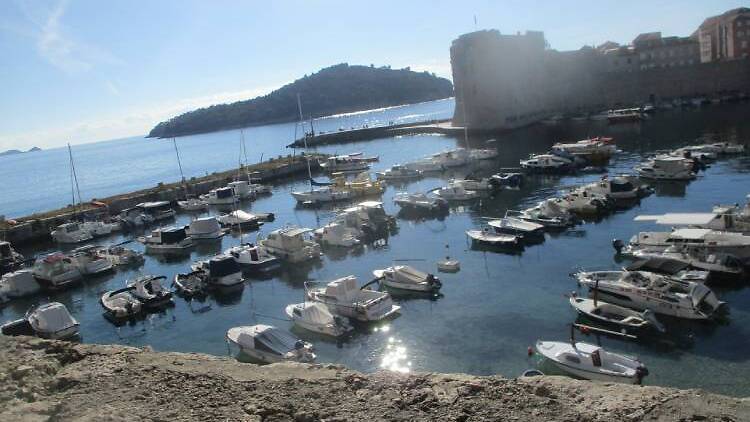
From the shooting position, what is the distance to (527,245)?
25.2 m

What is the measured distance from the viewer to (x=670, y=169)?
35.2 m

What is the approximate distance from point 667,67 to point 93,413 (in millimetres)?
91457

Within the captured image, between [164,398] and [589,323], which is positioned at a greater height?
[164,398]

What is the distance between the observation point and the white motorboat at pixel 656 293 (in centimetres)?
1570

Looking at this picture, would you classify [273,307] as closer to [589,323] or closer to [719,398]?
[589,323]

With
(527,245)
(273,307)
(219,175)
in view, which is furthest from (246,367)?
(219,175)

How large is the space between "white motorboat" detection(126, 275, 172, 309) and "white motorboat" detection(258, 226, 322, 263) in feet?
18.7

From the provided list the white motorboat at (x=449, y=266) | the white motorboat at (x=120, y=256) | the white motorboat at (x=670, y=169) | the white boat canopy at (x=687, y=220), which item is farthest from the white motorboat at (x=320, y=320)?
the white motorboat at (x=670, y=169)

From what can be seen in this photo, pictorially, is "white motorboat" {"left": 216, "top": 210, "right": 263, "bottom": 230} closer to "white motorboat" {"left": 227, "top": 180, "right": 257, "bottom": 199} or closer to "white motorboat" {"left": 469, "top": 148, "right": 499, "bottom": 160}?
"white motorboat" {"left": 227, "top": 180, "right": 257, "bottom": 199}

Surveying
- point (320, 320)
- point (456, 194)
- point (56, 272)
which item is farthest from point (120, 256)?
point (456, 194)

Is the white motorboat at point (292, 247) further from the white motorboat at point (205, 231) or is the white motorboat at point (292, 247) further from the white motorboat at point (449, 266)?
the white motorboat at point (205, 231)

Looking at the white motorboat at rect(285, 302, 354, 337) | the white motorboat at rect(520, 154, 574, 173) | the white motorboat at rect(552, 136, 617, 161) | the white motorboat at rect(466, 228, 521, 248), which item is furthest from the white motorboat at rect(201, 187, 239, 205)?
the white motorboat at rect(285, 302, 354, 337)

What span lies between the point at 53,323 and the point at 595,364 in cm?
1844

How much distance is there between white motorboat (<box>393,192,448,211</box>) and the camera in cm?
3412
